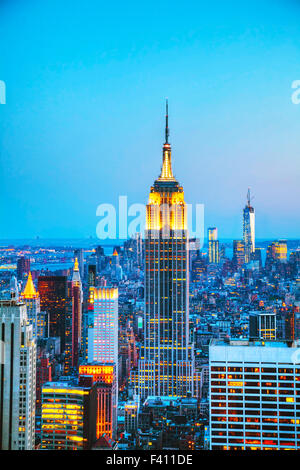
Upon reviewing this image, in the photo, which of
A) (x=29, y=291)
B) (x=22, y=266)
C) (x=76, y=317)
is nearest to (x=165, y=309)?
(x=76, y=317)

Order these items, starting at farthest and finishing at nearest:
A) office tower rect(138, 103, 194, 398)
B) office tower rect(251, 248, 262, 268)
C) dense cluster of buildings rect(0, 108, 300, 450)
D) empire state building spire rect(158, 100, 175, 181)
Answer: office tower rect(138, 103, 194, 398) < empire state building spire rect(158, 100, 175, 181) < office tower rect(251, 248, 262, 268) < dense cluster of buildings rect(0, 108, 300, 450)

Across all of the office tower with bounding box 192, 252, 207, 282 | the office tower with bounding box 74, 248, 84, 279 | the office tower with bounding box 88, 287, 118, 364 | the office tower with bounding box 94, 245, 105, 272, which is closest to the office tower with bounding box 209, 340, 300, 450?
the office tower with bounding box 94, 245, 105, 272

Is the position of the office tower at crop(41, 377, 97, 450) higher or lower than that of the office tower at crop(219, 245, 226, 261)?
lower

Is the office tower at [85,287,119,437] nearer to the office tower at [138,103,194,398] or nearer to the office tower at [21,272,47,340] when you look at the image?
the office tower at [21,272,47,340]

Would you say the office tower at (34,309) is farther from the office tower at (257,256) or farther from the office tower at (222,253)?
the office tower at (257,256)

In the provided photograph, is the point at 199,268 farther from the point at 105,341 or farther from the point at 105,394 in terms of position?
the point at 105,341

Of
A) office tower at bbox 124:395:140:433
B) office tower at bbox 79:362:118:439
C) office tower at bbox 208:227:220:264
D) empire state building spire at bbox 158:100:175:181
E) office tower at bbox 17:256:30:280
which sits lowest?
office tower at bbox 124:395:140:433
